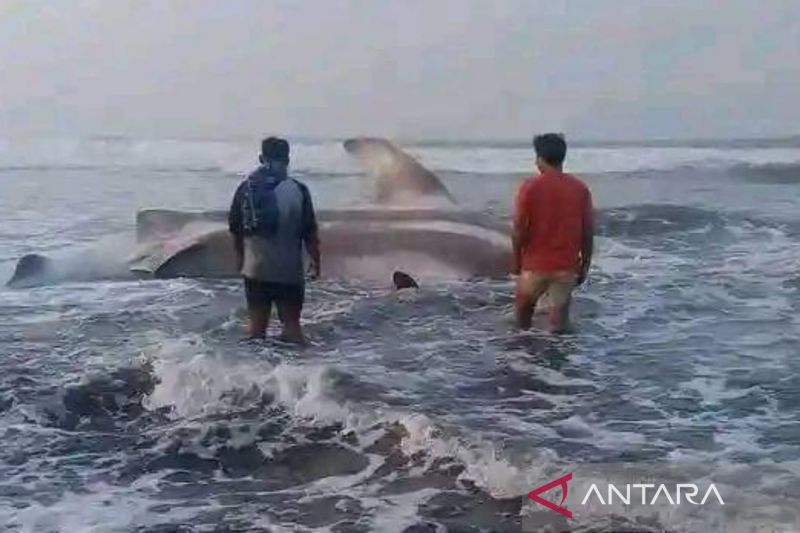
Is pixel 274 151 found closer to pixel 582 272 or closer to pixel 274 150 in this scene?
pixel 274 150

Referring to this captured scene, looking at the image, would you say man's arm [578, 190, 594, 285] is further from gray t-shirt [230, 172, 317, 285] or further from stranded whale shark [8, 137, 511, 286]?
stranded whale shark [8, 137, 511, 286]

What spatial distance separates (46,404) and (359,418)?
1.88 metres

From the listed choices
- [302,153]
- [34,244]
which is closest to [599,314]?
[34,244]

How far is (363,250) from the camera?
12.4 meters

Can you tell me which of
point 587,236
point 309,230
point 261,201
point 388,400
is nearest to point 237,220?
point 261,201

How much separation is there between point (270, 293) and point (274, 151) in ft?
3.20

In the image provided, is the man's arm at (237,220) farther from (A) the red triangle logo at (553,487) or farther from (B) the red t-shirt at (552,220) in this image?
(A) the red triangle logo at (553,487)

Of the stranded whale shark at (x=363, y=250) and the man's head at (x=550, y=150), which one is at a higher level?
the man's head at (x=550, y=150)

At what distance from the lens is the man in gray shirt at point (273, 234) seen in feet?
26.2

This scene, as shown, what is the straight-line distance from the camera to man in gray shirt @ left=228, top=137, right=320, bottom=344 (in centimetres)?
798

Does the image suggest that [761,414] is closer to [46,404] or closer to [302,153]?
[46,404]

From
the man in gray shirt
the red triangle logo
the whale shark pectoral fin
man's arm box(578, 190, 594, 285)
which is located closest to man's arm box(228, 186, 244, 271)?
the man in gray shirt

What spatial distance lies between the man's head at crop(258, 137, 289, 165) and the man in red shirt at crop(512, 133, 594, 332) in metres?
1.54

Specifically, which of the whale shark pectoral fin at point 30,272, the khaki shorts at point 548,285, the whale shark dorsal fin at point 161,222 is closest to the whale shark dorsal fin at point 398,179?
the whale shark dorsal fin at point 161,222
